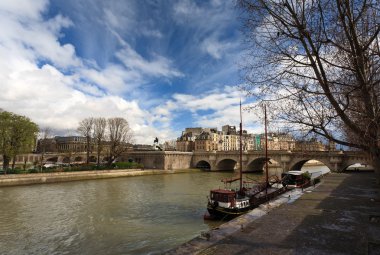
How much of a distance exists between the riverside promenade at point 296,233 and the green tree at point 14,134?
49892 mm

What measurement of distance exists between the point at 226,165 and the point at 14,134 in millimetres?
59929

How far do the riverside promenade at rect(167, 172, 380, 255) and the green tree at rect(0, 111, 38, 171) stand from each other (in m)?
49.9

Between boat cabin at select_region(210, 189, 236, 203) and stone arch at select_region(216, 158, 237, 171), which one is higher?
stone arch at select_region(216, 158, 237, 171)

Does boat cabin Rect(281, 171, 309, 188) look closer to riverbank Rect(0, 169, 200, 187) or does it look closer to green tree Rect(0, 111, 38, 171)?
riverbank Rect(0, 169, 200, 187)

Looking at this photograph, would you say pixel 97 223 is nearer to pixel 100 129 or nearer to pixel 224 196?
pixel 224 196

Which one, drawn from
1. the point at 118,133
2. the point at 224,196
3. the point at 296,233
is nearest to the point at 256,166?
the point at 118,133

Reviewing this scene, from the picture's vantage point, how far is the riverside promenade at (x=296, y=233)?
10.3 meters

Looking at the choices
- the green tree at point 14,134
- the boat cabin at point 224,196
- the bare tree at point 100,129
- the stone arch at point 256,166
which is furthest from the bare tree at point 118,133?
the boat cabin at point 224,196

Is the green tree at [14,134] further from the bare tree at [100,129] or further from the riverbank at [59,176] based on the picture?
the bare tree at [100,129]

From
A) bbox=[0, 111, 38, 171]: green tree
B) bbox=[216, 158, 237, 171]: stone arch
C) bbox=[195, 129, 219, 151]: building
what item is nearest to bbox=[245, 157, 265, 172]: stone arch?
bbox=[216, 158, 237, 171]: stone arch

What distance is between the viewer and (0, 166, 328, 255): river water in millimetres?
17000

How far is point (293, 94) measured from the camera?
868 cm

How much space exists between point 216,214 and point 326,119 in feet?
51.2

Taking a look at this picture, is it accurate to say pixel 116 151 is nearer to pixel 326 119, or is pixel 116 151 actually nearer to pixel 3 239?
pixel 3 239
